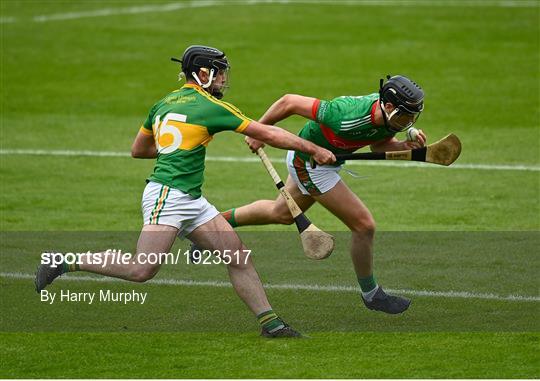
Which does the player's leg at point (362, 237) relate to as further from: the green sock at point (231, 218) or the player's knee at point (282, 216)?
the green sock at point (231, 218)

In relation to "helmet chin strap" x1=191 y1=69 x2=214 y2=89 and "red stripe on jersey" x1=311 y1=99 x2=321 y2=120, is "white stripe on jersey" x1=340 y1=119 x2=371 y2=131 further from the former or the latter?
"helmet chin strap" x1=191 y1=69 x2=214 y2=89

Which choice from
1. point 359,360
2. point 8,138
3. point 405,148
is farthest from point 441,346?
point 8,138

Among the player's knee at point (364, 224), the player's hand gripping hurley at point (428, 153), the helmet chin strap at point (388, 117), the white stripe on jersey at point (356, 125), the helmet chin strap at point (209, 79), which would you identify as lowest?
the player's knee at point (364, 224)

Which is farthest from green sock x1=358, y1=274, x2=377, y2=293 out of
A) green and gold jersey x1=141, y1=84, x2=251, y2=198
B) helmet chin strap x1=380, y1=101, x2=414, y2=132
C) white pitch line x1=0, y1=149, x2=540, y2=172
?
white pitch line x1=0, y1=149, x2=540, y2=172

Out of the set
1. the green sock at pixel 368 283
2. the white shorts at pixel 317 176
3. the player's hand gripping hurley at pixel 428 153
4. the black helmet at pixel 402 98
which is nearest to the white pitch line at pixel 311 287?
the green sock at pixel 368 283

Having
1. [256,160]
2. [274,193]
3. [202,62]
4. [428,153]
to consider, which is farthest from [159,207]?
[256,160]

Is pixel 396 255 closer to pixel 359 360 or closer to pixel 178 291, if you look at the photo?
pixel 178 291

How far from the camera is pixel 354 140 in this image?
39.1 feet

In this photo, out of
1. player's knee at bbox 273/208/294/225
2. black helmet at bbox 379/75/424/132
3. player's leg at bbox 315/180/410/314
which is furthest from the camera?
player's knee at bbox 273/208/294/225

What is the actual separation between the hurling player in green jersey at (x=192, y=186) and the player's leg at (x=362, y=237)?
0.94 m

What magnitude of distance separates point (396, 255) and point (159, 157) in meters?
4.38

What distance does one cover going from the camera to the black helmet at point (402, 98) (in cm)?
1123

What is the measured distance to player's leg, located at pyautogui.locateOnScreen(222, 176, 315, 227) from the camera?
41.1ft

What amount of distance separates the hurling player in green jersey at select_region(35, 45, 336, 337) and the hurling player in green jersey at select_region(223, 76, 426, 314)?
731 millimetres
